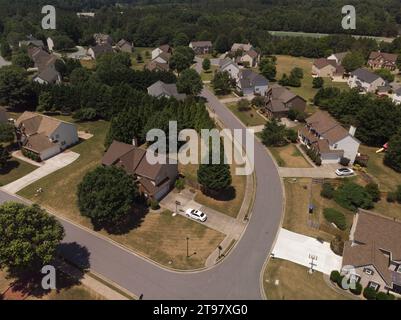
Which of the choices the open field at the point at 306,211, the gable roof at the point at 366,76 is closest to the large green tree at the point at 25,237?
the open field at the point at 306,211

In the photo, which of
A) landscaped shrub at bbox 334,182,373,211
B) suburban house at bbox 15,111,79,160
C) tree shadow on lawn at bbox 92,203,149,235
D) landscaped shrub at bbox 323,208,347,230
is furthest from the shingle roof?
suburban house at bbox 15,111,79,160

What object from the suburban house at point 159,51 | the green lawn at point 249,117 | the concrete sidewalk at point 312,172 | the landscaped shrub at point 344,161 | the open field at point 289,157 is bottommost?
the concrete sidewalk at point 312,172

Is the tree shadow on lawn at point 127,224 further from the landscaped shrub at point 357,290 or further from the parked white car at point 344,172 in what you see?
the parked white car at point 344,172

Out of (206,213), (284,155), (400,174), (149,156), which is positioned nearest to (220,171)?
(206,213)

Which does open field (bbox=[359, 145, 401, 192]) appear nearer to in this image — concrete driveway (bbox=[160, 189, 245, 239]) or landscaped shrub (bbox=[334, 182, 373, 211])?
landscaped shrub (bbox=[334, 182, 373, 211])

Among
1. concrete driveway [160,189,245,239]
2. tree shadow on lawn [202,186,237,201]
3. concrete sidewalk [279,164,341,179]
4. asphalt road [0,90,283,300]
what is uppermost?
concrete sidewalk [279,164,341,179]

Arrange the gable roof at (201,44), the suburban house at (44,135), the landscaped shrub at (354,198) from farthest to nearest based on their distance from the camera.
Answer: the gable roof at (201,44)
the suburban house at (44,135)
the landscaped shrub at (354,198)

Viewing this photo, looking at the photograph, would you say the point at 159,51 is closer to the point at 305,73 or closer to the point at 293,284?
the point at 305,73
